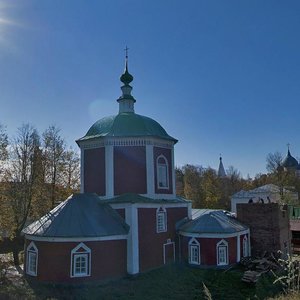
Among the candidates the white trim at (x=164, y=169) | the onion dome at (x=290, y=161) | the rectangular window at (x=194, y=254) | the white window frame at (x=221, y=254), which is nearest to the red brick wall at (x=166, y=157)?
the white trim at (x=164, y=169)

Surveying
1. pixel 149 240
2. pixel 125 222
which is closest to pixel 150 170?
pixel 125 222

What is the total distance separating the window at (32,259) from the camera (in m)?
15.8

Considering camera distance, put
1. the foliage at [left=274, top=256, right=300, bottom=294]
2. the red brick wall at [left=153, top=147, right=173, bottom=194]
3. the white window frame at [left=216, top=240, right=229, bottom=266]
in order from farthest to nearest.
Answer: the red brick wall at [left=153, top=147, right=173, bottom=194]
the white window frame at [left=216, top=240, right=229, bottom=266]
the foliage at [left=274, top=256, right=300, bottom=294]

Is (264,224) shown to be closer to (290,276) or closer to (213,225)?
(213,225)

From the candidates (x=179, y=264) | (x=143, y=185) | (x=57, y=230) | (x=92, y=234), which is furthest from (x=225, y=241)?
(x=57, y=230)

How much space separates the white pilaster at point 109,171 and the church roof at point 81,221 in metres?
0.80

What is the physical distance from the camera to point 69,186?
1065 inches

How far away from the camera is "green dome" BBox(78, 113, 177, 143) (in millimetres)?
19266

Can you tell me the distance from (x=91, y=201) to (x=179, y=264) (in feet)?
19.5

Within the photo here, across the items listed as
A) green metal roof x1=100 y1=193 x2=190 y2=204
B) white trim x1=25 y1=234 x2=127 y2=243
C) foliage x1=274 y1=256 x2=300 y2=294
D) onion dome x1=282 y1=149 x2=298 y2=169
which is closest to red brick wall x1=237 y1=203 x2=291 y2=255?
green metal roof x1=100 y1=193 x2=190 y2=204

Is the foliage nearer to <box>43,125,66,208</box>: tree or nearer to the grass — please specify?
the grass

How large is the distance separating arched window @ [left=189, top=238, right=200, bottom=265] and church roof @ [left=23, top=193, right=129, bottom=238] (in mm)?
4037

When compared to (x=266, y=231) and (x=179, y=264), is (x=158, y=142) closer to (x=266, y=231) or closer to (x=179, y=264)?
(x=179, y=264)

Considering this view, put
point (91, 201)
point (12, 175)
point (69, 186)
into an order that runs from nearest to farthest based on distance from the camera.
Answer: point (91, 201) → point (12, 175) → point (69, 186)
